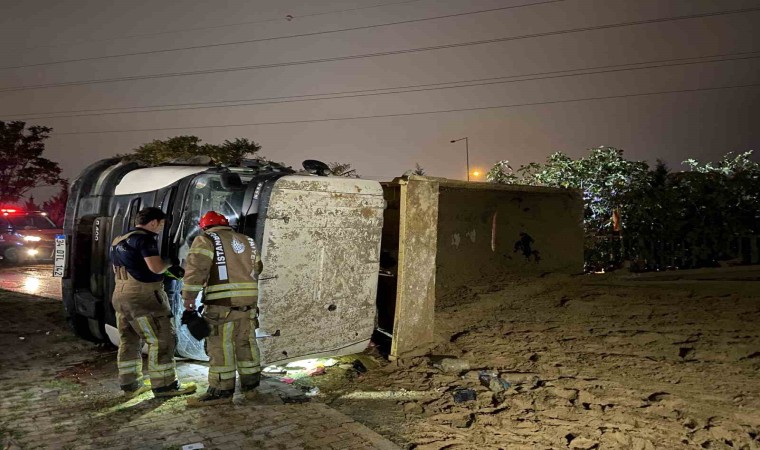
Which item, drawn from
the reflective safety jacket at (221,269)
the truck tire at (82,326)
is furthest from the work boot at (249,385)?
the truck tire at (82,326)

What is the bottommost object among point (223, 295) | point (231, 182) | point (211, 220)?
point (223, 295)

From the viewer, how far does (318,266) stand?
16.0 ft

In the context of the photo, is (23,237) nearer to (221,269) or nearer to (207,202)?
(207,202)

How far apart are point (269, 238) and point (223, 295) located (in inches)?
25.3

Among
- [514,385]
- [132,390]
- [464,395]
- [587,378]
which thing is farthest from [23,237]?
[587,378]

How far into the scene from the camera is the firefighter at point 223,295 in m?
4.12

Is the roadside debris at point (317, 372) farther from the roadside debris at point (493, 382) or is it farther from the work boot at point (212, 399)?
the roadside debris at point (493, 382)

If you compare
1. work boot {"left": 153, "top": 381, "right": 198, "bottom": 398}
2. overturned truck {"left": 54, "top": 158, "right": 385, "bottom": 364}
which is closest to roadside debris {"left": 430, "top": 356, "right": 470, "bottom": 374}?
overturned truck {"left": 54, "top": 158, "right": 385, "bottom": 364}

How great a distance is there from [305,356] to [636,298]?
538 centimetres

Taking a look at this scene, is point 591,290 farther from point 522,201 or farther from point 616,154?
point 616,154

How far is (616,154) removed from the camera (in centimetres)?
1641

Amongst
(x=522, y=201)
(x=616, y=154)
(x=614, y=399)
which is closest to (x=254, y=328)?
(x=614, y=399)

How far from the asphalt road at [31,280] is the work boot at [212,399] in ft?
23.0

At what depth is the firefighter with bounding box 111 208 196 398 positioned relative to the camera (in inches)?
172
